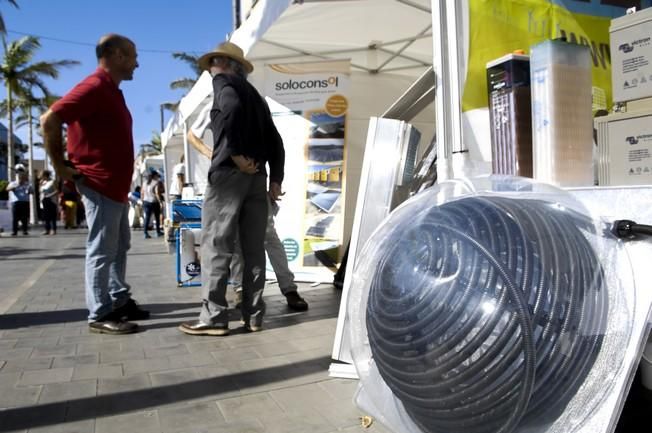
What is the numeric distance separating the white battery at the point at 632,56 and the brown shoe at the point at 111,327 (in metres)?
3.31

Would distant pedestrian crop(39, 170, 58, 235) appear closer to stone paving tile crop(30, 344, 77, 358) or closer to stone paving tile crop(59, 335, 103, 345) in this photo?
stone paving tile crop(59, 335, 103, 345)

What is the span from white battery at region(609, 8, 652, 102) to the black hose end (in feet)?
2.38

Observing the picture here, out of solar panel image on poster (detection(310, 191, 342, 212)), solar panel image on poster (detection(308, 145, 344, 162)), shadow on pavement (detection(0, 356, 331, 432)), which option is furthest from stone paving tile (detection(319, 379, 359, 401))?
solar panel image on poster (detection(308, 145, 344, 162))

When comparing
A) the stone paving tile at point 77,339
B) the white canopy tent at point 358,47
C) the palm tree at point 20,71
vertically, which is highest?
the palm tree at point 20,71

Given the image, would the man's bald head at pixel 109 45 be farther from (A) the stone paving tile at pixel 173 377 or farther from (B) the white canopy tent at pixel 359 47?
(A) the stone paving tile at pixel 173 377

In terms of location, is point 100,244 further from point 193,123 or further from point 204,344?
point 193,123

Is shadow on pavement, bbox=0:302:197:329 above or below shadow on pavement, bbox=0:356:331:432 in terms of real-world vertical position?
above

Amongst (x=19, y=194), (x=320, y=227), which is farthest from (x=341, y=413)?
(x=19, y=194)

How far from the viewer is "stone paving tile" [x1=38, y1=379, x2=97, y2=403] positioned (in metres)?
2.56

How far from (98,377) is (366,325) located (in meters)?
1.78

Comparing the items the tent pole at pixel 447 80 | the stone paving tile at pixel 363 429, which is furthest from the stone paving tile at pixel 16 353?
the tent pole at pixel 447 80

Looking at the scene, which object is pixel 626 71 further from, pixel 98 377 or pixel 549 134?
pixel 98 377

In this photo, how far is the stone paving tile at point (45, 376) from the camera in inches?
109

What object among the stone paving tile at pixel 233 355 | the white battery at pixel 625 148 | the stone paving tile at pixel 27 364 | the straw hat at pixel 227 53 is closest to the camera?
the white battery at pixel 625 148
